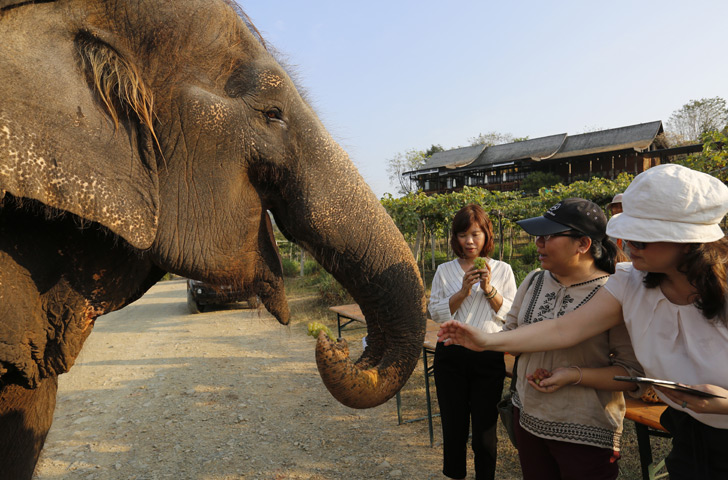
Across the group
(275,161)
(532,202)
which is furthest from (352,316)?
(532,202)

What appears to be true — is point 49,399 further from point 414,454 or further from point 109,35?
point 414,454

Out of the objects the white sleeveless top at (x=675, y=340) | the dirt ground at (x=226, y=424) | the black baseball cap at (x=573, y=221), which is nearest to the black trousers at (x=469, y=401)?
the dirt ground at (x=226, y=424)

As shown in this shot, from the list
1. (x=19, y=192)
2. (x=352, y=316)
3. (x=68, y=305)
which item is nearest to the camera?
(x=19, y=192)

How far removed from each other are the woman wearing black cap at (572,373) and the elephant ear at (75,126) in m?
1.69

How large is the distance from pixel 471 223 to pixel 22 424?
108 inches

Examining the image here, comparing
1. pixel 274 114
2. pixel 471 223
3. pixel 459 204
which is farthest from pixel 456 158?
pixel 274 114

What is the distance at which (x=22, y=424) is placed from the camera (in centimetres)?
172

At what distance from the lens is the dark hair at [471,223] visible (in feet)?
11.2

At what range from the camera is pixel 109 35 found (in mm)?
1271

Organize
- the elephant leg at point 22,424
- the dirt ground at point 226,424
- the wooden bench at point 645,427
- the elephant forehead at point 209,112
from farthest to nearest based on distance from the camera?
1. the dirt ground at point 226,424
2. the wooden bench at point 645,427
3. the elephant leg at point 22,424
4. the elephant forehead at point 209,112

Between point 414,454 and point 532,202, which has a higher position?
point 532,202

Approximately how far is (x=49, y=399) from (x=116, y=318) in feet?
43.5

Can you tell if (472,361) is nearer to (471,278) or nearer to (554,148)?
(471,278)

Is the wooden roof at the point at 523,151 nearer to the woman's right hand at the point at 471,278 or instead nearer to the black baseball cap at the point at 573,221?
the woman's right hand at the point at 471,278
